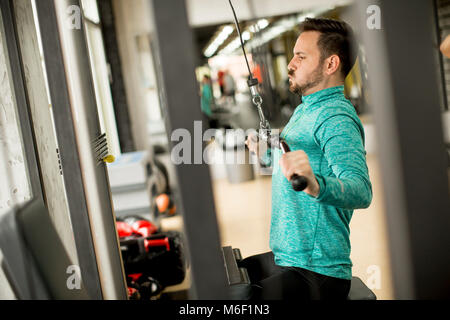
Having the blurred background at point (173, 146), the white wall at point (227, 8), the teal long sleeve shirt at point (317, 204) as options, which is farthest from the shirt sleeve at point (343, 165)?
the white wall at point (227, 8)

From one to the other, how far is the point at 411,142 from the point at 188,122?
1.29ft

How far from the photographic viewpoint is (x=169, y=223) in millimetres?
4410

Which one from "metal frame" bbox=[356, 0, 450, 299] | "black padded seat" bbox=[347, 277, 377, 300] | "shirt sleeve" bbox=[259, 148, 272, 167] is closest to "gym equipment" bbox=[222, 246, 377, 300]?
"black padded seat" bbox=[347, 277, 377, 300]

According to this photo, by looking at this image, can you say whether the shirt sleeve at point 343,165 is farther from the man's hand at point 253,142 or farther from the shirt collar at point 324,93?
the man's hand at point 253,142

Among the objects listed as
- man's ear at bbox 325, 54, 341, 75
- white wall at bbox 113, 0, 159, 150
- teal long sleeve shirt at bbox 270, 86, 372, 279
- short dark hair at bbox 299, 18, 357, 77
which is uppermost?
white wall at bbox 113, 0, 159, 150

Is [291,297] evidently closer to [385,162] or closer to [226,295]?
[226,295]

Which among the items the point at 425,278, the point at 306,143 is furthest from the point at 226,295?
the point at 306,143

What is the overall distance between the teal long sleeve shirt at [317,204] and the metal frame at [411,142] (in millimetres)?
406

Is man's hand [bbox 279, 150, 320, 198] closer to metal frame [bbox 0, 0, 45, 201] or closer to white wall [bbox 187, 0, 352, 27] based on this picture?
metal frame [bbox 0, 0, 45, 201]

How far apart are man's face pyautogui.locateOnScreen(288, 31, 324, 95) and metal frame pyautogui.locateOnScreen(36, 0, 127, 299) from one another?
746 millimetres

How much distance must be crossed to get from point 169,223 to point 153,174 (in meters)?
0.59

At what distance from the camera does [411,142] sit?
683 millimetres

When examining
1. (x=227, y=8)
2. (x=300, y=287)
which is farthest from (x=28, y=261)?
(x=227, y=8)

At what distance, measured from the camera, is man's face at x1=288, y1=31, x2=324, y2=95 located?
1.35 metres
